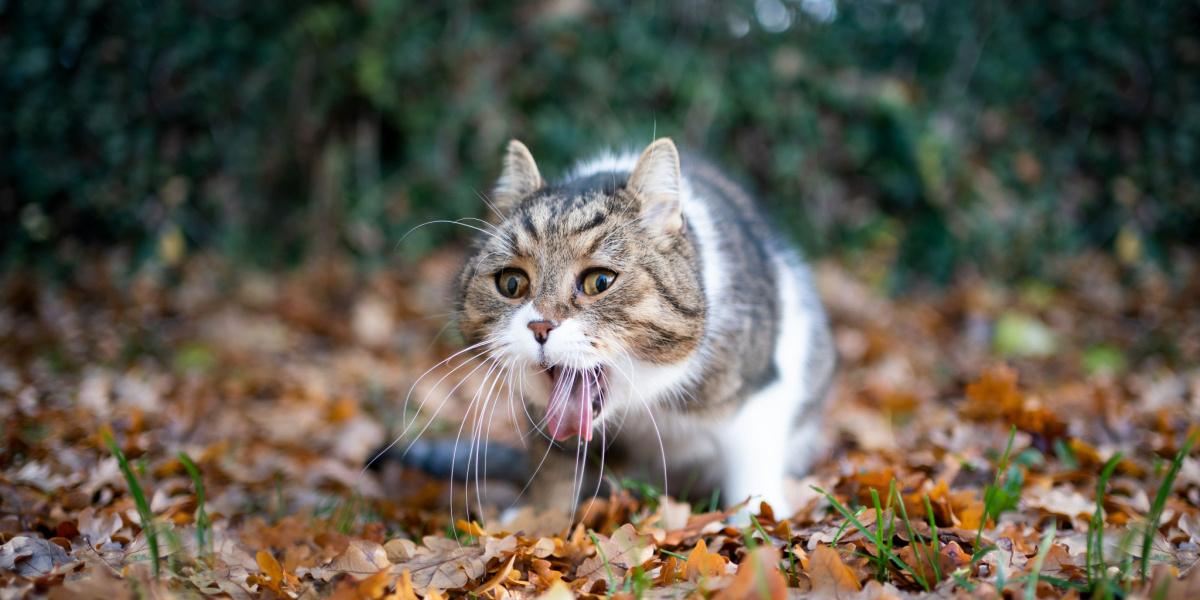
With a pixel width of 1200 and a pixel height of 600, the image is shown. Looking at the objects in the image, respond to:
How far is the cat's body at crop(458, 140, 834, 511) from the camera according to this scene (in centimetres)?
230

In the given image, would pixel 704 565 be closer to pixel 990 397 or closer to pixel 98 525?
pixel 98 525

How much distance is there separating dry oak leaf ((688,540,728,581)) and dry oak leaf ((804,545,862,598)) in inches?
8.3

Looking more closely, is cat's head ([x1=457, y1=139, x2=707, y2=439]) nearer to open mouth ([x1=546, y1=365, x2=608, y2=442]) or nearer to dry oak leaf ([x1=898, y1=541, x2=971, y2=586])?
open mouth ([x1=546, y1=365, x2=608, y2=442])

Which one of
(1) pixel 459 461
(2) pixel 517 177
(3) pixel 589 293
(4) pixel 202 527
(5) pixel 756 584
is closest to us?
(5) pixel 756 584

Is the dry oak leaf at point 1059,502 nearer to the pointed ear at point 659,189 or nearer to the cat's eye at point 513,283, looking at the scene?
the pointed ear at point 659,189

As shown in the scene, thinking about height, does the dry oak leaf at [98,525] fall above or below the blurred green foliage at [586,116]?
below

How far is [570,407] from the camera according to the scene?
2.34 meters

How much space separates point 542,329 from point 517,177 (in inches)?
29.8

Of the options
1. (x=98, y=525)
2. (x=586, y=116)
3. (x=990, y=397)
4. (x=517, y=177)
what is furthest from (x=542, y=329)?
(x=586, y=116)

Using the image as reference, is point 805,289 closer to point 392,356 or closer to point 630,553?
point 630,553

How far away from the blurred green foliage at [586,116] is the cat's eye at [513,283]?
284 cm

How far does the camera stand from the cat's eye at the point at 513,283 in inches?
94.6

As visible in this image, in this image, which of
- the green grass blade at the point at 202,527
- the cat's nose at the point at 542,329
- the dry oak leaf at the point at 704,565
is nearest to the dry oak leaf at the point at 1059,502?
the dry oak leaf at the point at 704,565

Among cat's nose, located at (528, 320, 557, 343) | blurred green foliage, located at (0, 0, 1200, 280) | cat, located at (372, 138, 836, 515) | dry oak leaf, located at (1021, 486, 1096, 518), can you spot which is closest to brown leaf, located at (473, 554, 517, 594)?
cat, located at (372, 138, 836, 515)
